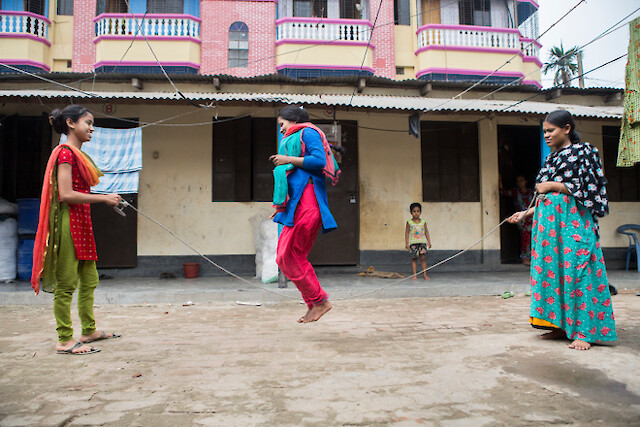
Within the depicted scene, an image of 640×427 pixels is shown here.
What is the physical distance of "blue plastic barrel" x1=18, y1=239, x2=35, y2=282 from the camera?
6742 millimetres

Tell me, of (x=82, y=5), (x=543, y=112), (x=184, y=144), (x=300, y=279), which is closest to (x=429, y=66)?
(x=543, y=112)

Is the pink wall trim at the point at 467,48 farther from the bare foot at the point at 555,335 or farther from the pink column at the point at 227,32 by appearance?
the bare foot at the point at 555,335

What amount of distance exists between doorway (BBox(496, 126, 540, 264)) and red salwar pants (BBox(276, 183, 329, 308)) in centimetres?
701

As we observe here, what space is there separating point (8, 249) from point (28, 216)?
60cm

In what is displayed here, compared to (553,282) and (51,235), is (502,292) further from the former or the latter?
(51,235)

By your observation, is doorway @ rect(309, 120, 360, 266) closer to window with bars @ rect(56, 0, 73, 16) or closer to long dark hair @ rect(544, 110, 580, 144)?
long dark hair @ rect(544, 110, 580, 144)

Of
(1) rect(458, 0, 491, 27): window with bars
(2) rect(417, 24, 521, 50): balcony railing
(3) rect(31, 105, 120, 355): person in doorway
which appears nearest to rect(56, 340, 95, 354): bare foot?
(3) rect(31, 105, 120, 355): person in doorway

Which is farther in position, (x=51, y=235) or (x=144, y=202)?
(x=144, y=202)

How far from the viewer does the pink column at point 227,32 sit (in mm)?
15414

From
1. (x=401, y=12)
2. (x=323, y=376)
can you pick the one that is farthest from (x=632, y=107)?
(x=401, y=12)

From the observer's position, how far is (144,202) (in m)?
7.71

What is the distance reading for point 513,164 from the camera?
980 cm

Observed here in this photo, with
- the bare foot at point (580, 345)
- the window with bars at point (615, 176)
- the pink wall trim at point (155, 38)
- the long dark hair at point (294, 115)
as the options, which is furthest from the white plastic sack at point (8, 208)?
the window with bars at point (615, 176)

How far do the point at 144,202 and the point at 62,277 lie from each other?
472 cm
